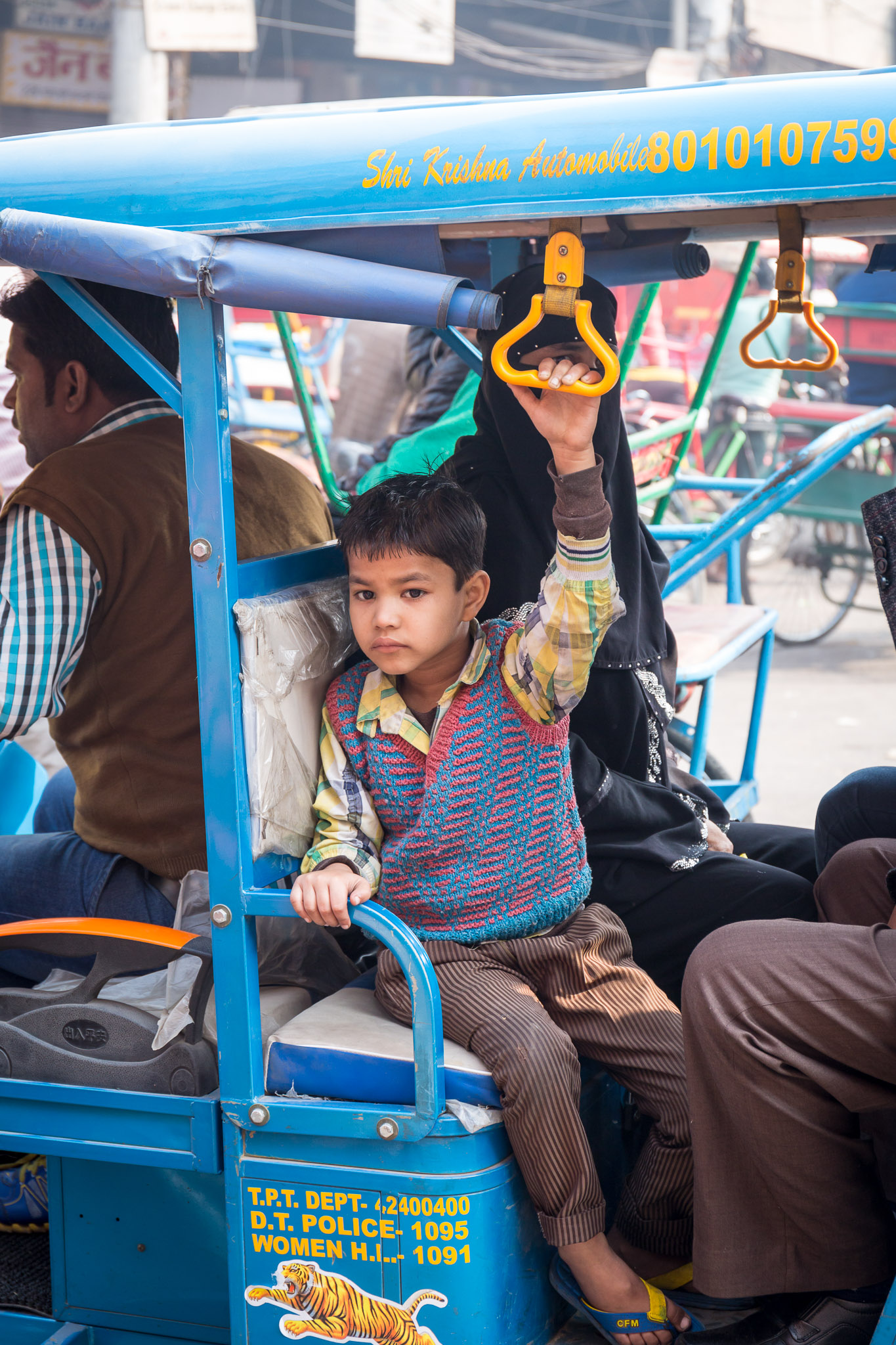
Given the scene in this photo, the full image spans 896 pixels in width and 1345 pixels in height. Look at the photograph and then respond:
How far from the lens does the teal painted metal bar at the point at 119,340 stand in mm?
1686

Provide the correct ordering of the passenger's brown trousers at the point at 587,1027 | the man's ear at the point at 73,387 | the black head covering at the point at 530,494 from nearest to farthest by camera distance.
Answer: the passenger's brown trousers at the point at 587,1027, the black head covering at the point at 530,494, the man's ear at the point at 73,387

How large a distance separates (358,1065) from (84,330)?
4.28 ft

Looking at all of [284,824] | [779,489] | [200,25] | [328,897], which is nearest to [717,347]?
[779,489]

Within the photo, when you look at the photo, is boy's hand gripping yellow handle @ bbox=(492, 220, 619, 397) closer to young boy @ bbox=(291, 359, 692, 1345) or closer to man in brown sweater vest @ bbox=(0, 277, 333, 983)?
young boy @ bbox=(291, 359, 692, 1345)

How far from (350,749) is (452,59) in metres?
12.4

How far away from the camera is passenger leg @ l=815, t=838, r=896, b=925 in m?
2.03

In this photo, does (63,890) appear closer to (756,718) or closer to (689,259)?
(689,259)

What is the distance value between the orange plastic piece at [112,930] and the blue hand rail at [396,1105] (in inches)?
8.6

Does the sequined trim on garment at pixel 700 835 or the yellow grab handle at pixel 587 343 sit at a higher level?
the yellow grab handle at pixel 587 343

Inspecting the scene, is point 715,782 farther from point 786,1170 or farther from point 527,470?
point 786,1170

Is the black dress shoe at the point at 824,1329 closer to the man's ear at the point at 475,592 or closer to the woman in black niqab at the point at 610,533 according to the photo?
the woman in black niqab at the point at 610,533

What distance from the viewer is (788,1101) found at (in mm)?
1667

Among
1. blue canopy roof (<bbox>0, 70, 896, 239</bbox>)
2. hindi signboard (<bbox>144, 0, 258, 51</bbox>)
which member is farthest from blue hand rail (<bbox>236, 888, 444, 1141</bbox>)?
hindi signboard (<bbox>144, 0, 258, 51</bbox>)

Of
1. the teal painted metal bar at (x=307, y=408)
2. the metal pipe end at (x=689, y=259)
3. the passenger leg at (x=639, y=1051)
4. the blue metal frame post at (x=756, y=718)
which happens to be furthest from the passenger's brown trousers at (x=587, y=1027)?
the blue metal frame post at (x=756, y=718)
